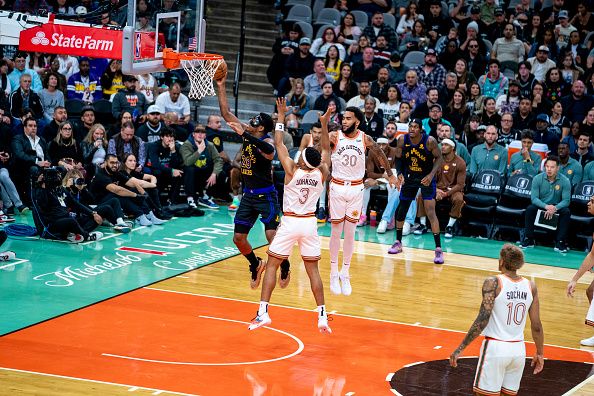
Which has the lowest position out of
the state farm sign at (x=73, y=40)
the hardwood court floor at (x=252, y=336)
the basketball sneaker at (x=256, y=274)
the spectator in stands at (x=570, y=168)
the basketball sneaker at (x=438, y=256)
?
the hardwood court floor at (x=252, y=336)

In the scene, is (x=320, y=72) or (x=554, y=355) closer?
(x=554, y=355)

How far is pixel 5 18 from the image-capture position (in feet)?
48.1

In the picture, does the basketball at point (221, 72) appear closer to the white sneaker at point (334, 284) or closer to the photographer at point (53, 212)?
the white sneaker at point (334, 284)

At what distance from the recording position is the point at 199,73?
12.9 m

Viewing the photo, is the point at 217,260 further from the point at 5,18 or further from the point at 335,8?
the point at 335,8

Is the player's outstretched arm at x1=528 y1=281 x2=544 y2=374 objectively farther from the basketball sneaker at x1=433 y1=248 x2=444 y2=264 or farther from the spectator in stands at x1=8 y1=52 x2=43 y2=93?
the spectator in stands at x1=8 y1=52 x2=43 y2=93

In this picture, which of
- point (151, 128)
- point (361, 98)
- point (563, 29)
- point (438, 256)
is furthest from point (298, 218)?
point (563, 29)

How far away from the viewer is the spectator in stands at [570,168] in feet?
55.3

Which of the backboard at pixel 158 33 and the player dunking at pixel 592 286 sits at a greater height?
the backboard at pixel 158 33

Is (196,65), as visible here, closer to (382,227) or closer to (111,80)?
(382,227)

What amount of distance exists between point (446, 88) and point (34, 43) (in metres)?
8.47

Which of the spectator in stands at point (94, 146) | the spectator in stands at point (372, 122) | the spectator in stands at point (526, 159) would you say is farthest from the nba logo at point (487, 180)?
the spectator in stands at point (94, 146)

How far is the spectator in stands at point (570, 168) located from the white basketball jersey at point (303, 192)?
809 centimetres

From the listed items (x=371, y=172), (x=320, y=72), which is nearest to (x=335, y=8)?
(x=320, y=72)
